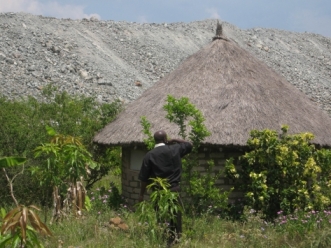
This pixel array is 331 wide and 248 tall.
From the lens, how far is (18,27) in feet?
89.6

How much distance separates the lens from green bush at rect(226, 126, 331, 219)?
899 cm

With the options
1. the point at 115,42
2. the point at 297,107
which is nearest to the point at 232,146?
the point at 297,107

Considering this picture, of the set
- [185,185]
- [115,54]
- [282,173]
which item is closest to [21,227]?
[185,185]

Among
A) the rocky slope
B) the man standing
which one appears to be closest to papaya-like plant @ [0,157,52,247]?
the man standing

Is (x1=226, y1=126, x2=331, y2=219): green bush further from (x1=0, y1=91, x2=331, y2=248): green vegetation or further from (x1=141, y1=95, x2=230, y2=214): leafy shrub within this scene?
(x1=141, y1=95, x2=230, y2=214): leafy shrub

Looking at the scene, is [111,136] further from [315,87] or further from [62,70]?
[315,87]

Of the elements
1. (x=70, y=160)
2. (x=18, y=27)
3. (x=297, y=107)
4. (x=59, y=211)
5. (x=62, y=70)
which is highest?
(x=18, y=27)

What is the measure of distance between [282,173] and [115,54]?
70.8ft

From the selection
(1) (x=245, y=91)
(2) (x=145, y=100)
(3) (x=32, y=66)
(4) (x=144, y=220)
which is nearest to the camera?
(4) (x=144, y=220)

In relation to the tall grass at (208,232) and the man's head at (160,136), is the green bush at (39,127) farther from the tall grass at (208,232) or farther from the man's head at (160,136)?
the man's head at (160,136)

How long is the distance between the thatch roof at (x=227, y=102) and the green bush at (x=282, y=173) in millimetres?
386

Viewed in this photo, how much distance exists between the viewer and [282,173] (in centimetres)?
909

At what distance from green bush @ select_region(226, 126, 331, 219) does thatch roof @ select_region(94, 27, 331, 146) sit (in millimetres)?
386

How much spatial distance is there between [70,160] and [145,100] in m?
3.67
